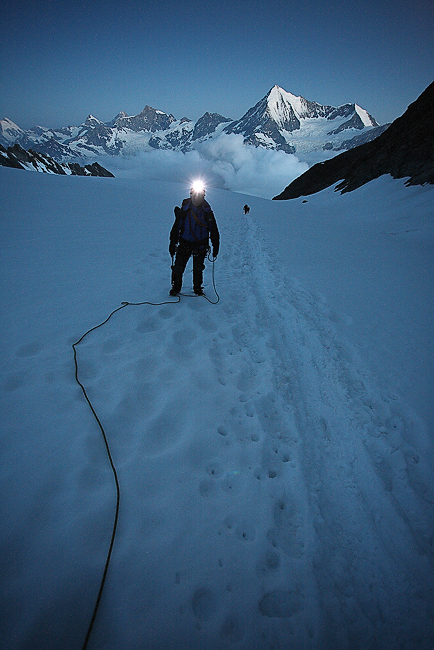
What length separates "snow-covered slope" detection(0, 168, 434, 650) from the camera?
1779 mm

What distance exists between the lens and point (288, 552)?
2111mm

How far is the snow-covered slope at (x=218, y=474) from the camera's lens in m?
1.78

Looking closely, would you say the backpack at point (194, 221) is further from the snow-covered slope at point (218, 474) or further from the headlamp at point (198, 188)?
the snow-covered slope at point (218, 474)

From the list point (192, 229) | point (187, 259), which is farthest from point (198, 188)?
point (187, 259)

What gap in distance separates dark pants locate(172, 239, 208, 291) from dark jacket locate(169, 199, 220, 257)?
0.07 metres

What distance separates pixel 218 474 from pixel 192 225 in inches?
181

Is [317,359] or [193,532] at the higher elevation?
[317,359]

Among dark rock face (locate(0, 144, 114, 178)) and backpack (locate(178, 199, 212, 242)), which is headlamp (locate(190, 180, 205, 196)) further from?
dark rock face (locate(0, 144, 114, 178))

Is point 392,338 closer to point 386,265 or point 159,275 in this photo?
point 386,265

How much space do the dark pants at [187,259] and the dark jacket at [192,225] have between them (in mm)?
66

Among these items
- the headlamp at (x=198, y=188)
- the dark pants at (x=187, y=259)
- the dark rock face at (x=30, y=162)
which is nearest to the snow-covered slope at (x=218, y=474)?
the dark pants at (x=187, y=259)

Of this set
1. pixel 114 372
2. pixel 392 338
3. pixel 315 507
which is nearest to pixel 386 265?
pixel 392 338

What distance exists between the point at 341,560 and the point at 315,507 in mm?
387

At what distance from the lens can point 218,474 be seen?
8.25 feet
